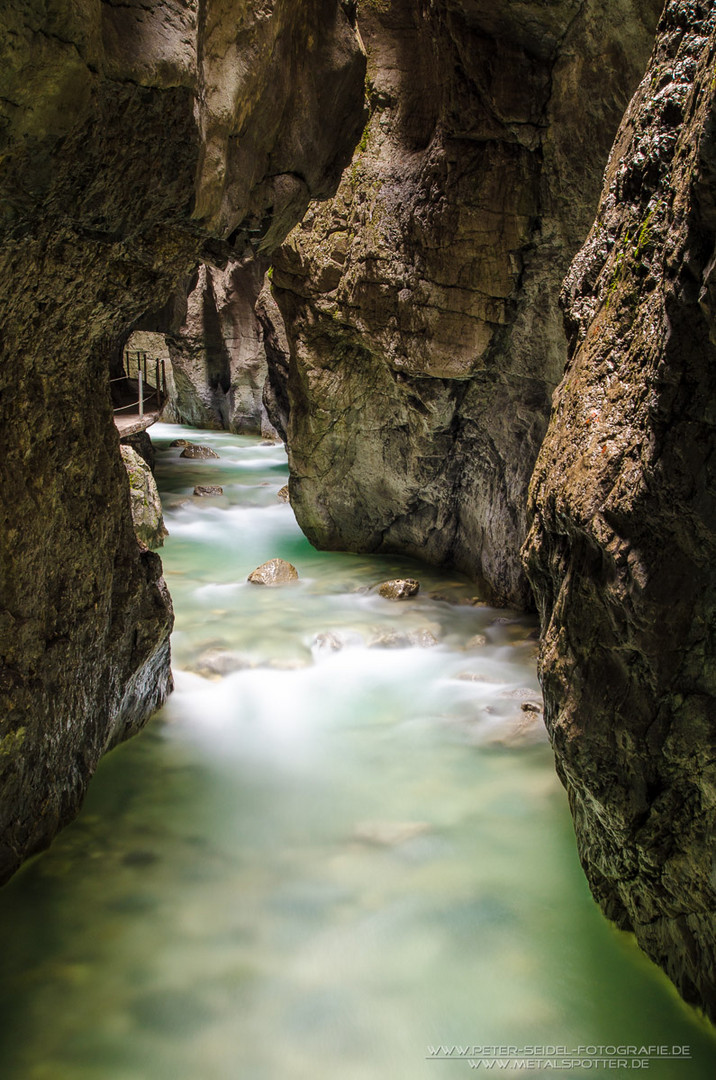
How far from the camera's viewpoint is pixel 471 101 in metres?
5.71

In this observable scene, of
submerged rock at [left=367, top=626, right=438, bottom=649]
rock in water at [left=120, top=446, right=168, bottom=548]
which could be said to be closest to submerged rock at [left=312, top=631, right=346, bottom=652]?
submerged rock at [left=367, top=626, right=438, bottom=649]

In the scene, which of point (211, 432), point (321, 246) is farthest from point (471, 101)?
point (211, 432)

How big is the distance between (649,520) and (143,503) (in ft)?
26.5

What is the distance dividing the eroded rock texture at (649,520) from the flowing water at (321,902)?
1.91ft

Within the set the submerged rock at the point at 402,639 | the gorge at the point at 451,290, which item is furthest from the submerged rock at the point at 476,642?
the gorge at the point at 451,290

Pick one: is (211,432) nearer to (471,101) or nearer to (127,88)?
(471,101)

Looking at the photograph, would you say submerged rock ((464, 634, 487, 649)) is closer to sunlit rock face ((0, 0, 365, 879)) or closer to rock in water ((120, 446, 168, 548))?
sunlit rock face ((0, 0, 365, 879))

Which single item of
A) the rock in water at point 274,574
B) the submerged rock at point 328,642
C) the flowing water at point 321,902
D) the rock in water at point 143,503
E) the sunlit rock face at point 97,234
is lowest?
the flowing water at point 321,902

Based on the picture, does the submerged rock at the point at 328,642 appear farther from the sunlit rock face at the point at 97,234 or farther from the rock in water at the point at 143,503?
the rock in water at the point at 143,503

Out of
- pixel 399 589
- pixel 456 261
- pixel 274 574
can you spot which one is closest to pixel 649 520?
pixel 456 261

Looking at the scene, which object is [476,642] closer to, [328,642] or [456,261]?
[328,642]

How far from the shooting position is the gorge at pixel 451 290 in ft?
7.88

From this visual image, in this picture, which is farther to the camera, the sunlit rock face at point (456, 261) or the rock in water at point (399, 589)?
the rock in water at point (399, 589)

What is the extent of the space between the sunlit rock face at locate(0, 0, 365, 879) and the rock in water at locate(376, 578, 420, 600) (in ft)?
11.2
